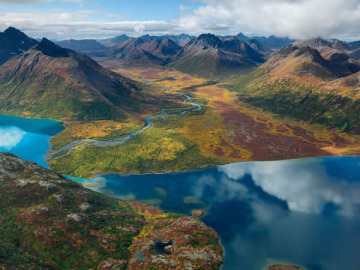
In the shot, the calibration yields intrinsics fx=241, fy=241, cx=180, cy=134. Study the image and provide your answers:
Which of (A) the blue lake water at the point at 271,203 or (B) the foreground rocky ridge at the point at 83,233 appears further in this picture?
(A) the blue lake water at the point at 271,203

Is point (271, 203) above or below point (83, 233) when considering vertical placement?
below

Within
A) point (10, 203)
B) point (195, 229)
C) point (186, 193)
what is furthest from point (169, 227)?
point (10, 203)

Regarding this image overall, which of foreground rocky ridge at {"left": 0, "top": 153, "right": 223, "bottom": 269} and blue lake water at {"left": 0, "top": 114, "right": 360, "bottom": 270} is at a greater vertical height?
foreground rocky ridge at {"left": 0, "top": 153, "right": 223, "bottom": 269}

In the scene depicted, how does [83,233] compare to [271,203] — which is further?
[271,203]

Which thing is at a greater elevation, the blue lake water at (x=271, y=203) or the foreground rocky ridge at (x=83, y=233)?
the foreground rocky ridge at (x=83, y=233)
